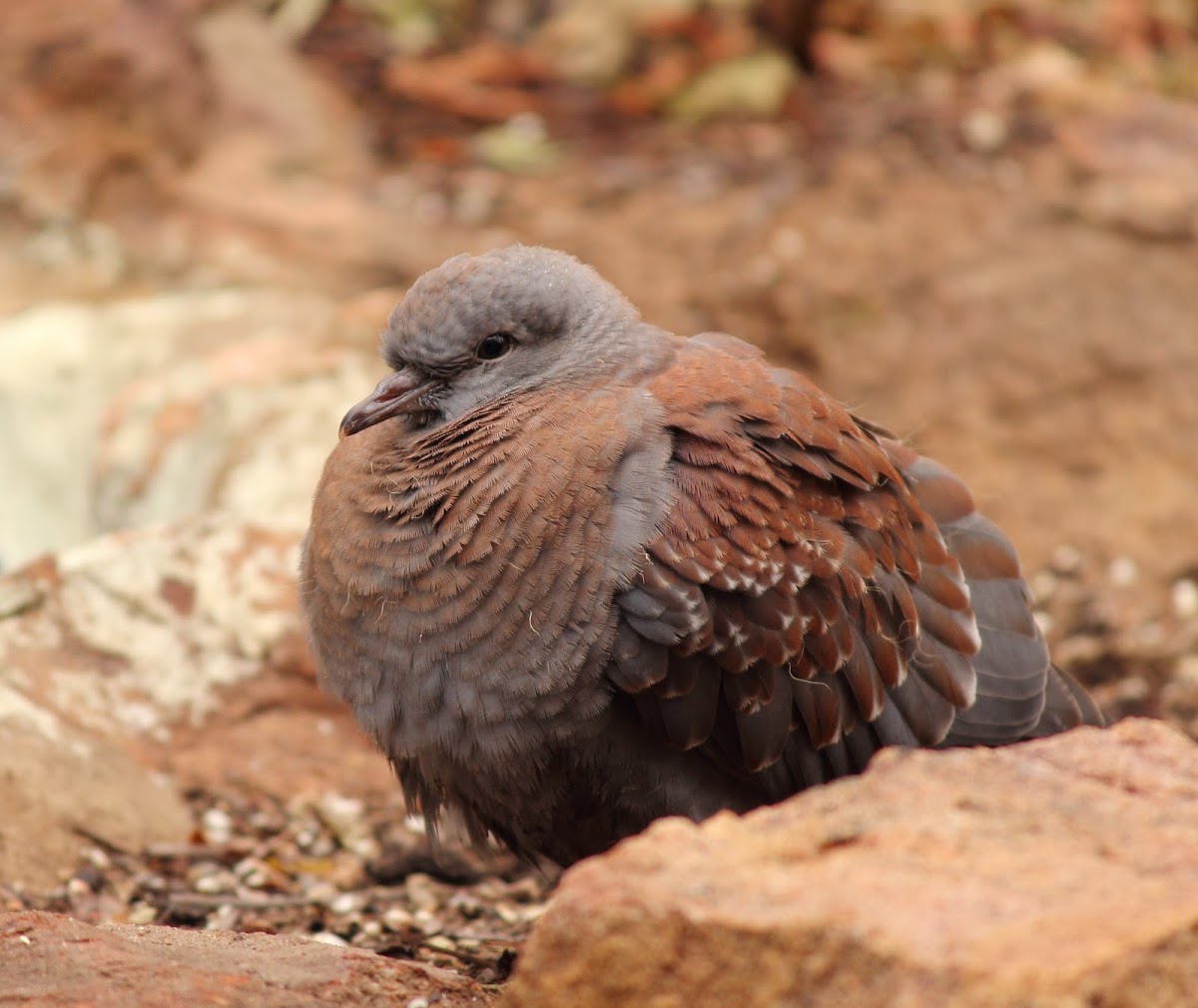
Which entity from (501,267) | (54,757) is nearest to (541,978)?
(501,267)

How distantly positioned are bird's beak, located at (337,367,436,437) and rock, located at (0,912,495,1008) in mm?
1424

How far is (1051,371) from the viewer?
8.33m

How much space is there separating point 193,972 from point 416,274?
634cm

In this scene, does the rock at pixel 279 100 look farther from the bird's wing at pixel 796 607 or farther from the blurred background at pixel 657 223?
the bird's wing at pixel 796 607

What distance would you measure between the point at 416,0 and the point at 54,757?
8.39 metres

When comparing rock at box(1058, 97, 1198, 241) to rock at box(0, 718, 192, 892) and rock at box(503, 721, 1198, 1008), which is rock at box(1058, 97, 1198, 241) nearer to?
rock at box(0, 718, 192, 892)

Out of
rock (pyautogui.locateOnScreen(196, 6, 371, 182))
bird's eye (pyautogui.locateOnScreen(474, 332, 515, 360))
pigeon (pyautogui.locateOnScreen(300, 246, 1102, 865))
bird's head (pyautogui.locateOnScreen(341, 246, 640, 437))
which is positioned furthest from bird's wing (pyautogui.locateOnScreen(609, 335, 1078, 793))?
rock (pyautogui.locateOnScreen(196, 6, 371, 182))

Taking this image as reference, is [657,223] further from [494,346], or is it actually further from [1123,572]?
[494,346]

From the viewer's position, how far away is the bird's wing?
13.5ft

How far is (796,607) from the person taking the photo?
168 inches

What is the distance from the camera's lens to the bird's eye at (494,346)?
457cm

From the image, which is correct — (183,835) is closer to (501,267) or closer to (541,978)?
(501,267)

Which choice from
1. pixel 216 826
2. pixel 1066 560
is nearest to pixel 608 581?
pixel 216 826

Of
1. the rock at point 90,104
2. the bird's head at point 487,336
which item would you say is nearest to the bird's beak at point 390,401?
the bird's head at point 487,336
